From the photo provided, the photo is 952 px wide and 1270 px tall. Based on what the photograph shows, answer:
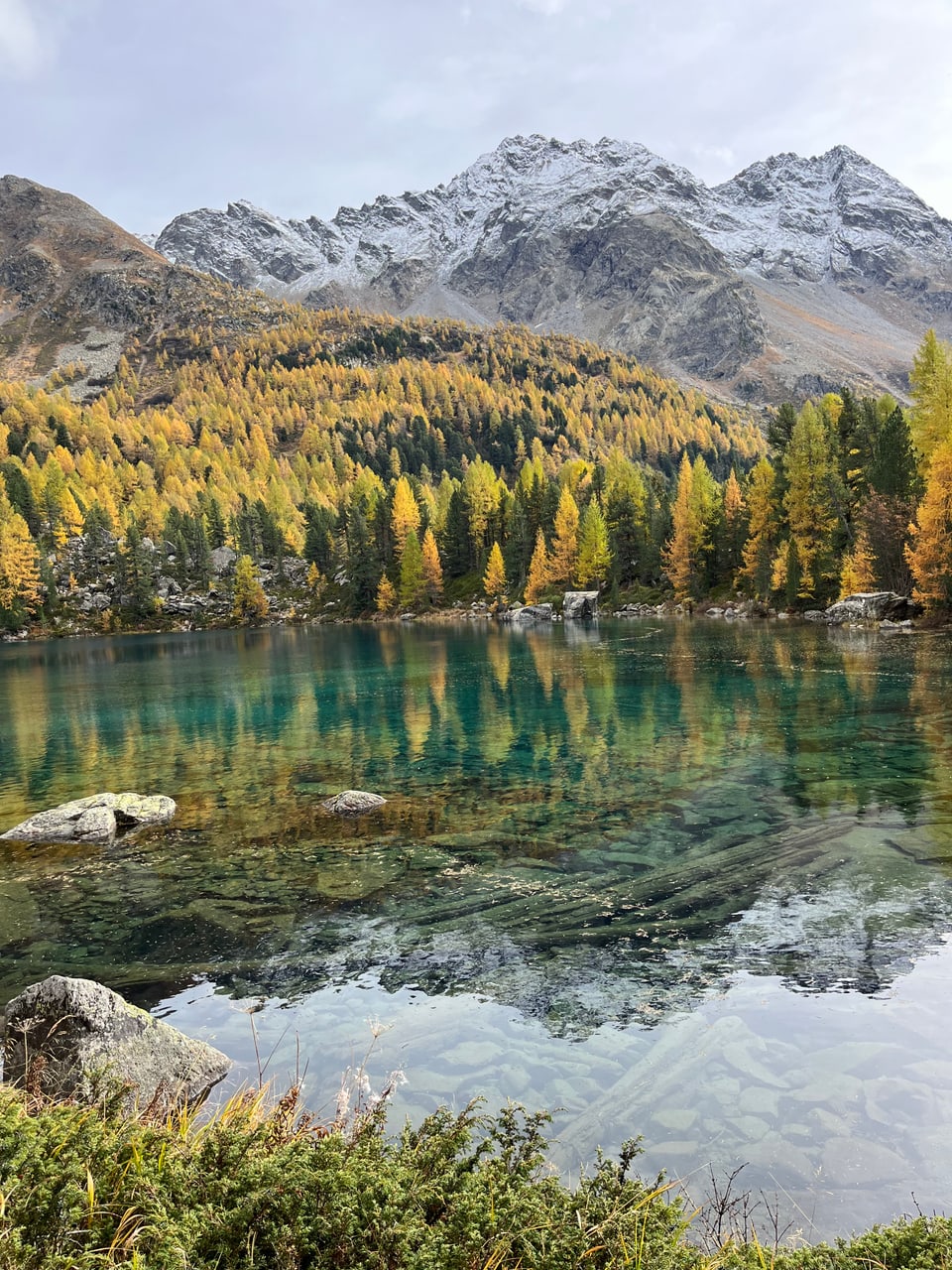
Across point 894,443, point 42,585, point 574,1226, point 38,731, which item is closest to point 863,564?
point 894,443

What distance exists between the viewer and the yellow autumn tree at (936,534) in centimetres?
5594

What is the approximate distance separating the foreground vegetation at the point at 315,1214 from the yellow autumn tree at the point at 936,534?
62.4 m

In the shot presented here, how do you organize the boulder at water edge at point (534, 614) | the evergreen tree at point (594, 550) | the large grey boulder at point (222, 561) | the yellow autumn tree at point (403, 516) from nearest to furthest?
the boulder at water edge at point (534, 614) → the evergreen tree at point (594, 550) → the yellow autumn tree at point (403, 516) → the large grey boulder at point (222, 561)

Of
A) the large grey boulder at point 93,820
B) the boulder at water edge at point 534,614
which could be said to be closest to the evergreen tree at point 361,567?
the boulder at water edge at point 534,614

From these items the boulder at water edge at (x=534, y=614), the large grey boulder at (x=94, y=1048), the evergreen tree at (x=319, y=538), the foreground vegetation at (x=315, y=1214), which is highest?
the evergreen tree at (x=319, y=538)

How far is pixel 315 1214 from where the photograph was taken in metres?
4.48

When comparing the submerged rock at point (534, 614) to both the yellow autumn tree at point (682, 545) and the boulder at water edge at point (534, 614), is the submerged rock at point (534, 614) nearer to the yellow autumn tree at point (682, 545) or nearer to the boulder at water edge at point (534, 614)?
the boulder at water edge at point (534, 614)

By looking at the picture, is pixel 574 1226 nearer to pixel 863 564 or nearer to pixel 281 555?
pixel 863 564

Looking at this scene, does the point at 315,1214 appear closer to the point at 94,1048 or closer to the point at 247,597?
the point at 94,1048

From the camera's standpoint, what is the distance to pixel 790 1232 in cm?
616

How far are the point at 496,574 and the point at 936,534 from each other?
3143 inches

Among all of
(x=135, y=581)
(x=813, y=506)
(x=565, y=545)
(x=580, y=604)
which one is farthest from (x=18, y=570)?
(x=813, y=506)

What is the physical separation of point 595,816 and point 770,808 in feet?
14.2

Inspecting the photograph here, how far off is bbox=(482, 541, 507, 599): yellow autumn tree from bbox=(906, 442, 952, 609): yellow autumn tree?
76.6 m
